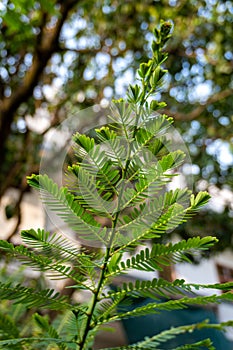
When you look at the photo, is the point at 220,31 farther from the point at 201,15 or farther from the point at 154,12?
the point at 154,12

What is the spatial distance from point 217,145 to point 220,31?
132cm

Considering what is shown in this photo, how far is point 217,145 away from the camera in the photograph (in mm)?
5168

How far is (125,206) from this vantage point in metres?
0.41

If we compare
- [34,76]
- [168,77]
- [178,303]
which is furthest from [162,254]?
[168,77]

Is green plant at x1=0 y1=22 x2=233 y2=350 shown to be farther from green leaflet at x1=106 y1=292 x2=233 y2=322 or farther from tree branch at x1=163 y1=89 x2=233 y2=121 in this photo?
tree branch at x1=163 y1=89 x2=233 y2=121

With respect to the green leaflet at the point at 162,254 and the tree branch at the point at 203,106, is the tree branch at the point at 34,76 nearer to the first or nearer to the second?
the tree branch at the point at 203,106

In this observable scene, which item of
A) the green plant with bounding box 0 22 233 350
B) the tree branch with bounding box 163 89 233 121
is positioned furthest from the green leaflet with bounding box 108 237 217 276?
the tree branch with bounding box 163 89 233 121

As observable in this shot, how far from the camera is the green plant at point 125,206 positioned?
15.5 inches

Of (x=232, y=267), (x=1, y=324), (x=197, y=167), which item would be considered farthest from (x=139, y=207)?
(x=232, y=267)

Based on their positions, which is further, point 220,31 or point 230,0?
point 220,31

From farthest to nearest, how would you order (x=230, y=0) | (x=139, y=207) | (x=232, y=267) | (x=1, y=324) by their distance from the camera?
(x=232, y=267)
(x=230, y=0)
(x=1, y=324)
(x=139, y=207)

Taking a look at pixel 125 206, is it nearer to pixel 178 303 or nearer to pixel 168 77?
pixel 178 303

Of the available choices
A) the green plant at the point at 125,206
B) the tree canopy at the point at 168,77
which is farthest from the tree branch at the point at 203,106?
the green plant at the point at 125,206

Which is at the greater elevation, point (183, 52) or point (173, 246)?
point (183, 52)
